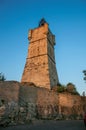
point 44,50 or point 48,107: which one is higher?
point 44,50

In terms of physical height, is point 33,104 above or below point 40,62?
below

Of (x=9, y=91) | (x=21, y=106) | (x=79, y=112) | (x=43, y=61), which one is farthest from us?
(x=43, y=61)

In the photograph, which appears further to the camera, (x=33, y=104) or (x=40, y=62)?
(x=40, y=62)

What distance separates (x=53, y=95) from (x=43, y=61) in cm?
1004

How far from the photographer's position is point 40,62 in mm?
31281

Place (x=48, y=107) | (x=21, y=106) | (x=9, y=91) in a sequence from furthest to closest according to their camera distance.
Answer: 1. (x=48, y=107)
2. (x=21, y=106)
3. (x=9, y=91)

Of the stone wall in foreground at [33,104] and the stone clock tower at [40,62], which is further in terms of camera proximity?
the stone clock tower at [40,62]

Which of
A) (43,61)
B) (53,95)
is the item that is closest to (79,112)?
(53,95)

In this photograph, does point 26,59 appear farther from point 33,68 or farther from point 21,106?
point 21,106

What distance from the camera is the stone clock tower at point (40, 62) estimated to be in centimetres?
2898

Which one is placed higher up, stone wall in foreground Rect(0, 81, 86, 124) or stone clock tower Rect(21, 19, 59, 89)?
Answer: stone clock tower Rect(21, 19, 59, 89)

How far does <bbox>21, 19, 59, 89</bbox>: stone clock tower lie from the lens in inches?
1141

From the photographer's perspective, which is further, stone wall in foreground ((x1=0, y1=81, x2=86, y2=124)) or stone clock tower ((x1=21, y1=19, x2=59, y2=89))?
stone clock tower ((x1=21, y1=19, x2=59, y2=89))

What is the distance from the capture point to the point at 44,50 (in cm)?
3219
